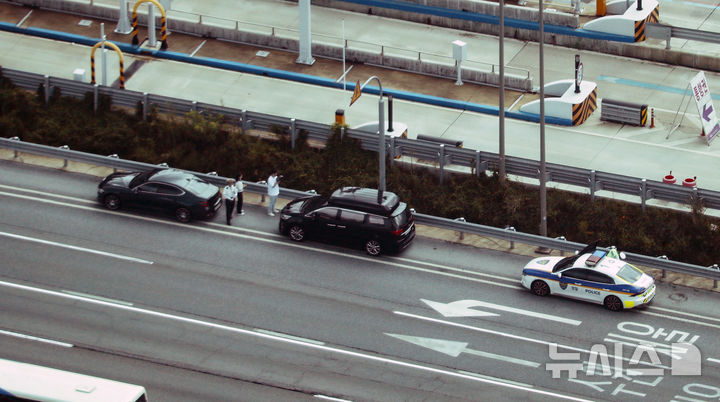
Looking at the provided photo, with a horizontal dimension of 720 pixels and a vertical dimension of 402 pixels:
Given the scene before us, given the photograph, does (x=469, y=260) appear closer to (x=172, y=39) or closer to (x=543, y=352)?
(x=543, y=352)

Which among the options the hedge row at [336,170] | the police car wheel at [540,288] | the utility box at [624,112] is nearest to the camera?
the police car wheel at [540,288]

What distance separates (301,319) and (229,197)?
591 cm

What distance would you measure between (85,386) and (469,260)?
14117 millimetres

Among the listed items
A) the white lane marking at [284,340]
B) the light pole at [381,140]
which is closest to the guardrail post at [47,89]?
the white lane marking at [284,340]

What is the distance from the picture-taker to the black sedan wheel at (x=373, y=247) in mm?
35562

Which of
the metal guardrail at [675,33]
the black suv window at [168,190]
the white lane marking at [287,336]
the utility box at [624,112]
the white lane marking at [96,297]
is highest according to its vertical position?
the metal guardrail at [675,33]

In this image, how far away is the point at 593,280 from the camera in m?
33.1

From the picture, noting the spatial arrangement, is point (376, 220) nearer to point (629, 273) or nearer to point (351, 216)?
point (351, 216)

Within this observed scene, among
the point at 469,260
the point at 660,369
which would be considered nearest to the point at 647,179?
the point at 469,260

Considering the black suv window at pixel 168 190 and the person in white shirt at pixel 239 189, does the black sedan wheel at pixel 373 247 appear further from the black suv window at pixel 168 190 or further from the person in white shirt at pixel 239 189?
the black suv window at pixel 168 190

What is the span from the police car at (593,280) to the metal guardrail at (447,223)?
43.6 inches

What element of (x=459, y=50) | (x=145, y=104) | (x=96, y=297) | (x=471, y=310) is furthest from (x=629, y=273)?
(x=145, y=104)

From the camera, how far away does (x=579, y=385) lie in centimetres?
3008

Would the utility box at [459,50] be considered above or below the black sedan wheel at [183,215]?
above
